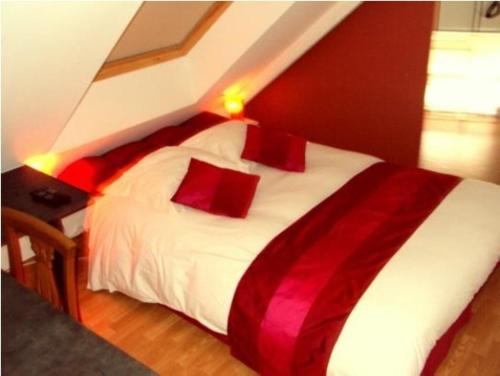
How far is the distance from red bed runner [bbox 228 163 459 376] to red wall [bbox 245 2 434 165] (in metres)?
1.29

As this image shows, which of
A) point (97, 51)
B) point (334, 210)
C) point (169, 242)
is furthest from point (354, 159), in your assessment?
point (97, 51)

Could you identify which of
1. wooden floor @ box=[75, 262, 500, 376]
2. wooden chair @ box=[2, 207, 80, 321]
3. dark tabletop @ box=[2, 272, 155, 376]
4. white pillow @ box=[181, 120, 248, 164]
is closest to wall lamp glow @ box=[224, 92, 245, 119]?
white pillow @ box=[181, 120, 248, 164]

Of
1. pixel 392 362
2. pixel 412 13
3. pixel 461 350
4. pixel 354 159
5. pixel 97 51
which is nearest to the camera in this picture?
pixel 392 362

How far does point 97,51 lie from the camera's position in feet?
6.67

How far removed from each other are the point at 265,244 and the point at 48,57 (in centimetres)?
126

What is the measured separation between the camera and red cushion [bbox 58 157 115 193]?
291cm

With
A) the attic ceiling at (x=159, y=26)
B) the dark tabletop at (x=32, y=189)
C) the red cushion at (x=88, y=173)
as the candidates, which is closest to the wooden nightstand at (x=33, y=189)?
the dark tabletop at (x=32, y=189)

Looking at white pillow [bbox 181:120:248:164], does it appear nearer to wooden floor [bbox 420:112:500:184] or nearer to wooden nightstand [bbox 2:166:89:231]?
wooden nightstand [bbox 2:166:89:231]

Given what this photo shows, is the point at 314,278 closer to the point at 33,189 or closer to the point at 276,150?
the point at 276,150

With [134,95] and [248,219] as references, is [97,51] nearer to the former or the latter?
[134,95]

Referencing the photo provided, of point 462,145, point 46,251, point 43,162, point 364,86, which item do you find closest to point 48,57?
point 46,251

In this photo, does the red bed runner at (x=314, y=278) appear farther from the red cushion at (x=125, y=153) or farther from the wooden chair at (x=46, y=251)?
the red cushion at (x=125, y=153)

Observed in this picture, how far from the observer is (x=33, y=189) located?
2.50 metres

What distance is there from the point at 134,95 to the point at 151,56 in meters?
0.26
